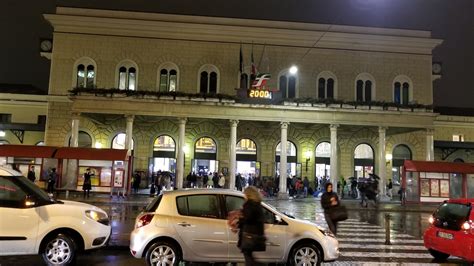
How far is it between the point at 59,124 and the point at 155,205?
3048cm

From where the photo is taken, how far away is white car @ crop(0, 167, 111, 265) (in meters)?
8.55

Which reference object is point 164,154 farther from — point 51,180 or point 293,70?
point 293,70

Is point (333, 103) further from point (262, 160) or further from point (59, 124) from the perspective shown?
point (59, 124)

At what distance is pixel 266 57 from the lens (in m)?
38.0

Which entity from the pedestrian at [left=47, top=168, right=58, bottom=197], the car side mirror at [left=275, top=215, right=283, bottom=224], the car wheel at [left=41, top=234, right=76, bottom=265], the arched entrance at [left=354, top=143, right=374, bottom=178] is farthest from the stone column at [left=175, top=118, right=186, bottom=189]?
the car side mirror at [left=275, top=215, right=283, bottom=224]

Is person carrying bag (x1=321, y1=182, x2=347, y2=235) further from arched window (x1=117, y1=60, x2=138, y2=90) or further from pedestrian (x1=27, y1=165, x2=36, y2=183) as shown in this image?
arched window (x1=117, y1=60, x2=138, y2=90)

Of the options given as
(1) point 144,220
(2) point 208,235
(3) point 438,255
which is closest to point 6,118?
(1) point 144,220

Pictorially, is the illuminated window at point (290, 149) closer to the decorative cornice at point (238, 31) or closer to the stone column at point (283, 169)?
the stone column at point (283, 169)

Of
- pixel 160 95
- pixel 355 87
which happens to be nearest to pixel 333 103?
pixel 355 87

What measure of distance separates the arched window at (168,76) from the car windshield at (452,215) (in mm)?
28800

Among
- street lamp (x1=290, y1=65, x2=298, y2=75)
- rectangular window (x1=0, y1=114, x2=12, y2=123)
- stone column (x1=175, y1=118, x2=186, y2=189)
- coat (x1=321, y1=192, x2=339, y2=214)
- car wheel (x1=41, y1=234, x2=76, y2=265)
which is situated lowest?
car wheel (x1=41, y1=234, x2=76, y2=265)

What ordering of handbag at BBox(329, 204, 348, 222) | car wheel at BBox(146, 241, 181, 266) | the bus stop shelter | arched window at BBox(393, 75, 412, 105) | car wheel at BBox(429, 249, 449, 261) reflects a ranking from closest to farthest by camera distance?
car wheel at BBox(146, 241, 181, 266) < car wheel at BBox(429, 249, 449, 261) < handbag at BBox(329, 204, 348, 222) < the bus stop shelter < arched window at BBox(393, 75, 412, 105)

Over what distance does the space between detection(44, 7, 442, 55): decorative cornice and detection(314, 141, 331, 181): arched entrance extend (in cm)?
879

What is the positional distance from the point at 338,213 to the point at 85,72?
30.8 meters
